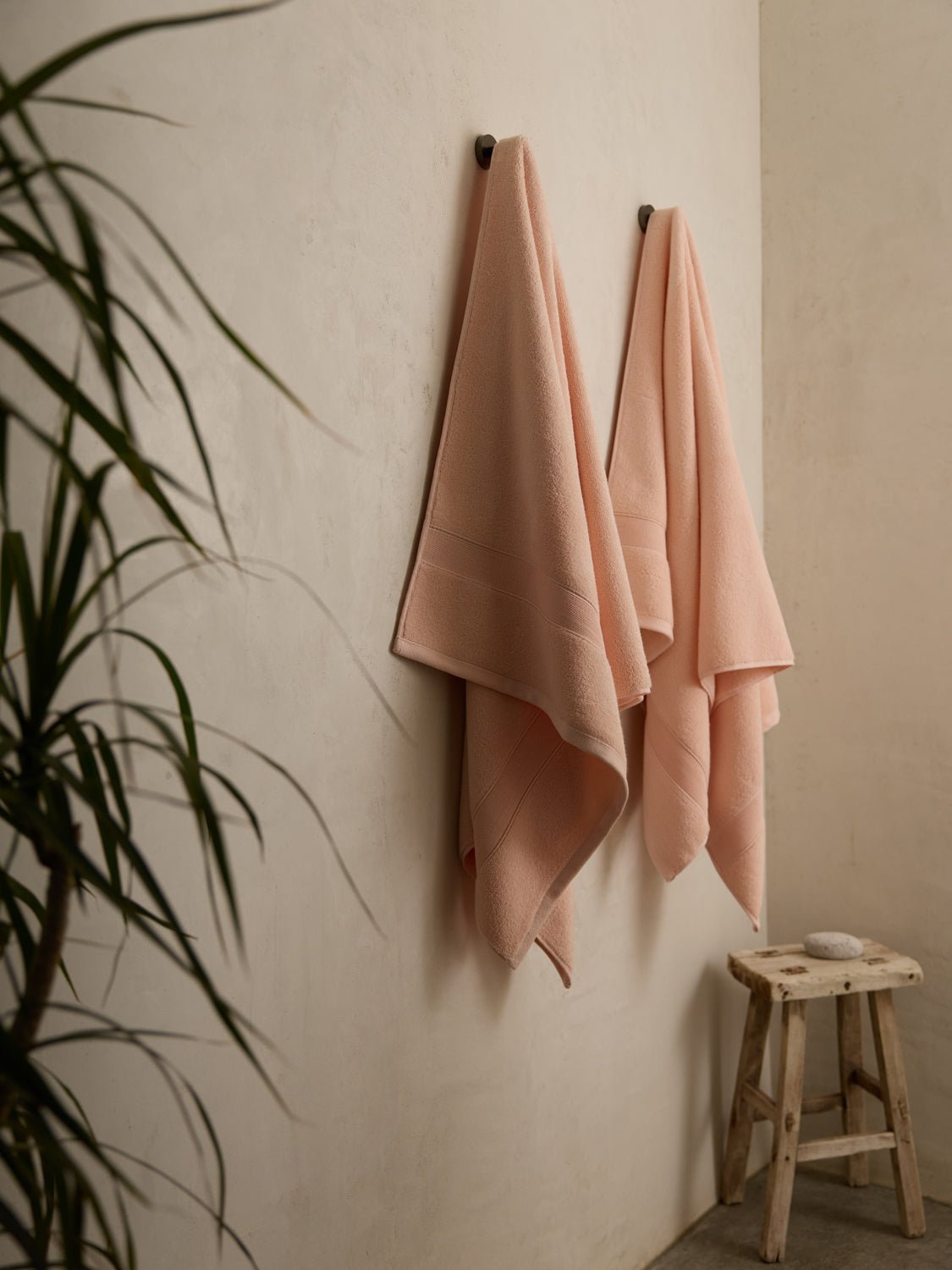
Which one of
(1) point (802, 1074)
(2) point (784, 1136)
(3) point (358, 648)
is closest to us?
(3) point (358, 648)

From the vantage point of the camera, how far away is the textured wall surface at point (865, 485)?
6.72ft

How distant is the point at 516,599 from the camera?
132 centimetres

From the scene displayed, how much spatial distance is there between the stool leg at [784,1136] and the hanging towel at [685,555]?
15.8 inches

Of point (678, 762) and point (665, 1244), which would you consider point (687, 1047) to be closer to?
point (665, 1244)

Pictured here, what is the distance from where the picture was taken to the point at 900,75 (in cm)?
208

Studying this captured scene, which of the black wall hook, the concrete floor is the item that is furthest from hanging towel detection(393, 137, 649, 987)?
the concrete floor

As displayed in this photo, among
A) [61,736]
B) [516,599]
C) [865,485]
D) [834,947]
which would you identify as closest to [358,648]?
[516,599]

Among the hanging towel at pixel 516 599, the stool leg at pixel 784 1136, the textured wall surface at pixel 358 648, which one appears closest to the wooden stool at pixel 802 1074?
the stool leg at pixel 784 1136

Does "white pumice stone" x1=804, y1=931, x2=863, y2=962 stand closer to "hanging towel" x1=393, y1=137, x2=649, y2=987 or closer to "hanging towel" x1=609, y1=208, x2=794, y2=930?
"hanging towel" x1=609, y1=208, x2=794, y2=930

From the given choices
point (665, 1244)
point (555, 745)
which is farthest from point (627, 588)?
point (665, 1244)

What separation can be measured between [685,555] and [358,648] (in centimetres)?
67

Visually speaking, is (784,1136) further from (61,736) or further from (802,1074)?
(61,736)

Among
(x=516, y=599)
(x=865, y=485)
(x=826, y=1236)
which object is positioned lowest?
(x=826, y=1236)

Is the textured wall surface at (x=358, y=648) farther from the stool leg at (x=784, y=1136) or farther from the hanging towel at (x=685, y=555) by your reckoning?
the stool leg at (x=784, y=1136)
